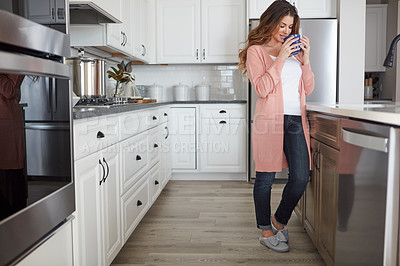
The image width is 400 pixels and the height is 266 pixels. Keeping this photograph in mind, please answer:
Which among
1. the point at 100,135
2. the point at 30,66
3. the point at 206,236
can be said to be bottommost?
the point at 206,236

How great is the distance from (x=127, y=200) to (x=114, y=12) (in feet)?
4.31

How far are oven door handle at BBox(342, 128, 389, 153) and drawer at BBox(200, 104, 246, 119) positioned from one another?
2.69 metres

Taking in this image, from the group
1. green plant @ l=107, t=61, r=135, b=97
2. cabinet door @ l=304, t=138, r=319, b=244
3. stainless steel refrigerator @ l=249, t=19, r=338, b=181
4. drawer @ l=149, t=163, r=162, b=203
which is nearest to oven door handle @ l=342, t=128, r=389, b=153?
cabinet door @ l=304, t=138, r=319, b=244

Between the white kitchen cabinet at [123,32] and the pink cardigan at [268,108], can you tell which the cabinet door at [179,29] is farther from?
the pink cardigan at [268,108]

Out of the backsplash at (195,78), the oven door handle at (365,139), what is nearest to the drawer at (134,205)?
the oven door handle at (365,139)

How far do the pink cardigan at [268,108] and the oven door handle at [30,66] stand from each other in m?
1.29

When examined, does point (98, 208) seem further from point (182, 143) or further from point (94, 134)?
point (182, 143)

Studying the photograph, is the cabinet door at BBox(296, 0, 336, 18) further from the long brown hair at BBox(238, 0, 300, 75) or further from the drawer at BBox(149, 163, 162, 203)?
the drawer at BBox(149, 163, 162, 203)

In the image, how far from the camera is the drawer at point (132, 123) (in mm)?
2281

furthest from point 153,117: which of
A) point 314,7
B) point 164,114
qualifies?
point 314,7

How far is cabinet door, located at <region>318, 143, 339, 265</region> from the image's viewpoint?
74.5 inches

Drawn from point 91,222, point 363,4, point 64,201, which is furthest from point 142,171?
point 363,4

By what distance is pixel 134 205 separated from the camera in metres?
2.56

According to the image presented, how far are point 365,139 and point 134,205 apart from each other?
161 centimetres
